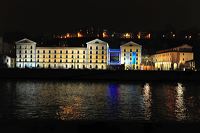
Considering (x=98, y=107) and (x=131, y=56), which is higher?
(x=131, y=56)

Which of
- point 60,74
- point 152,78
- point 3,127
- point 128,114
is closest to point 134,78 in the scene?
point 152,78

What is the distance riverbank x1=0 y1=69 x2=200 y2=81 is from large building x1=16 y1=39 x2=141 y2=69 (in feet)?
57.2

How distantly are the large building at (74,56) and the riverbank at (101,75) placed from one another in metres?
17.4

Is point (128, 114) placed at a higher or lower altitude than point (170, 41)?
lower

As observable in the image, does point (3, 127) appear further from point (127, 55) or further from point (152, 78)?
point (127, 55)

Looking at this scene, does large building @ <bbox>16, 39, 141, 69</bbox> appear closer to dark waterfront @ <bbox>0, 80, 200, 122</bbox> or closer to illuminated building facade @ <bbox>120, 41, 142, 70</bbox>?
illuminated building facade @ <bbox>120, 41, 142, 70</bbox>

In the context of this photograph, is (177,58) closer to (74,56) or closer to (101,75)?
(74,56)

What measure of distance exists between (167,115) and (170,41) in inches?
4171

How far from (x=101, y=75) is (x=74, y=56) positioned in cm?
2062

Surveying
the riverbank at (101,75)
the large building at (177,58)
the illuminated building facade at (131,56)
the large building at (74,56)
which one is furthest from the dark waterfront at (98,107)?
the illuminated building facade at (131,56)

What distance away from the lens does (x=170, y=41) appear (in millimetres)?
121438

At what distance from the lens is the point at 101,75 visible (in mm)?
60812

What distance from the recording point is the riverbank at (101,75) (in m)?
58.9

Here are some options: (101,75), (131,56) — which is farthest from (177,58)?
(101,75)
